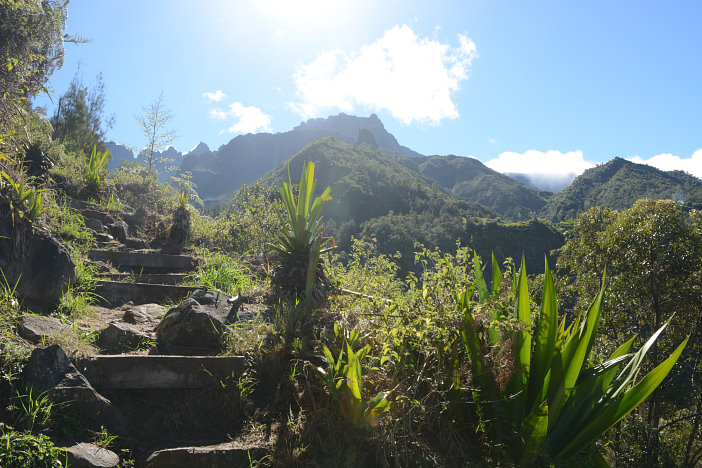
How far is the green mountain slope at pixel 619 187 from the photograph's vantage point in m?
44.2

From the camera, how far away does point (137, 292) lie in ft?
13.0

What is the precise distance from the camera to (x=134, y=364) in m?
2.43

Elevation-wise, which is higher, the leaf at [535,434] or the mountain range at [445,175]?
the mountain range at [445,175]

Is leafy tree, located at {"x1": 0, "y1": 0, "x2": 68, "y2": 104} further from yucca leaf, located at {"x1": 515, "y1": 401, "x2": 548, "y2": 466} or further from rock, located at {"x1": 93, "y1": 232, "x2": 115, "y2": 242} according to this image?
yucca leaf, located at {"x1": 515, "y1": 401, "x2": 548, "y2": 466}

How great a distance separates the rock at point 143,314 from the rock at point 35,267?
54 cm

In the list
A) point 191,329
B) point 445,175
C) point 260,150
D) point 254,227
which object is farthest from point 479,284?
point 260,150

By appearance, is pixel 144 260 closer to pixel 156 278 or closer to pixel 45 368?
pixel 156 278

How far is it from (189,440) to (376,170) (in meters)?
62.0

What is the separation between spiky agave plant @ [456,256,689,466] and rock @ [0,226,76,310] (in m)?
3.24

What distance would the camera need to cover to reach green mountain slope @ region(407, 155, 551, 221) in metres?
76.1

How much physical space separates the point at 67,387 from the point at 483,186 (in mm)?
94386

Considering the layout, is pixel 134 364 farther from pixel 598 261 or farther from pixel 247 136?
pixel 247 136

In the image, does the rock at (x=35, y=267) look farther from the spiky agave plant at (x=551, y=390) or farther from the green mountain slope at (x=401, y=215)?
the green mountain slope at (x=401, y=215)

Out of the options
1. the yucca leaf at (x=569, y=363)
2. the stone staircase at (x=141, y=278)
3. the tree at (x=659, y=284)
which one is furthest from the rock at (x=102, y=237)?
the tree at (x=659, y=284)
